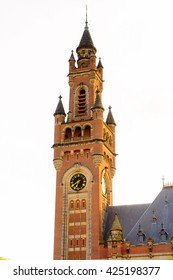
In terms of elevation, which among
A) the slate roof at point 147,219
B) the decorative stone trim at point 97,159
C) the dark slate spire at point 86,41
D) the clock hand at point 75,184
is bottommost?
the slate roof at point 147,219

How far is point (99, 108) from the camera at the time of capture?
72.2m

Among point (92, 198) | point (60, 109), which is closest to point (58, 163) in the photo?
point (92, 198)

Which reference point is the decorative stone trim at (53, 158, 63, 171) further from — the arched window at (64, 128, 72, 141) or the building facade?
the arched window at (64, 128, 72, 141)

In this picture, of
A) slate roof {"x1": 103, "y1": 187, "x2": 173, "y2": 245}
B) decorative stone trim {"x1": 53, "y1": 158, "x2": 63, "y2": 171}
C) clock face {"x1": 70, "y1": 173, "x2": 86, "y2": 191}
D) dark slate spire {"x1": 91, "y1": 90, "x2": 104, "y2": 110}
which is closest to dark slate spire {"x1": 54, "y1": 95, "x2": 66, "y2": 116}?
dark slate spire {"x1": 91, "y1": 90, "x2": 104, "y2": 110}

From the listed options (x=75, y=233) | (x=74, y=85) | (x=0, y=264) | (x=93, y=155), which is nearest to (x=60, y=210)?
(x=75, y=233)

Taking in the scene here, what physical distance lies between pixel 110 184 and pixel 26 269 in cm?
5385

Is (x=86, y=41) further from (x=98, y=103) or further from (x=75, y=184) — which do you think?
(x=75, y=184)

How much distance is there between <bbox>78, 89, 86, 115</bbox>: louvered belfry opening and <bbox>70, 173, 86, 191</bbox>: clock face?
10.6m

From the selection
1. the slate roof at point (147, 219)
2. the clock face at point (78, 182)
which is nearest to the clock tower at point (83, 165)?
the clock face at point (78, 182)

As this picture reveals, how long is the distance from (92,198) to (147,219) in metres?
8.20

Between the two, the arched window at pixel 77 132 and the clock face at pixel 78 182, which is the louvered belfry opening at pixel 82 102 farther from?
the clock face at pixel 78 182

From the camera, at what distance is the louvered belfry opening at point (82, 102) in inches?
2965

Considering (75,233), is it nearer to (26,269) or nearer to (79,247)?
(79,247)

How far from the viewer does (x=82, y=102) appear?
7612 cm
